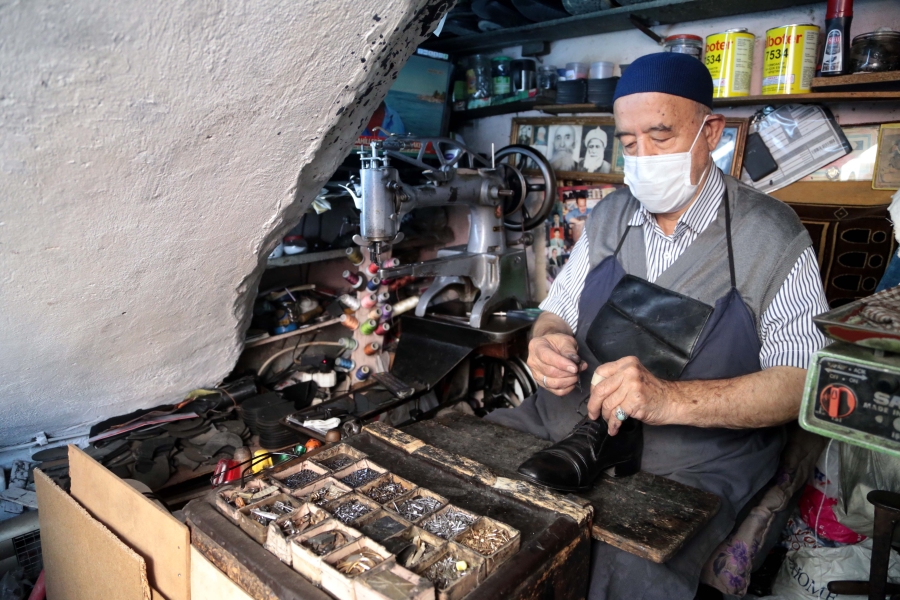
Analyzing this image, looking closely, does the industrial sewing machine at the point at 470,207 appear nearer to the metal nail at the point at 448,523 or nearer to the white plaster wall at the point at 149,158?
the white plaster wall at the point at 149,158

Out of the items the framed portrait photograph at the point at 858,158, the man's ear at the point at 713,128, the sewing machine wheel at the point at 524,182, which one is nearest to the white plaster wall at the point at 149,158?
the man's ear at the point at 713,128

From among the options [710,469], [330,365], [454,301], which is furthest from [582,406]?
[330,365]

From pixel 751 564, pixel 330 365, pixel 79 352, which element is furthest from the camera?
pixel 330 365

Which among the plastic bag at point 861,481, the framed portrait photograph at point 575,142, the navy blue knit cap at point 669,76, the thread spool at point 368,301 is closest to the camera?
the navy blue knit cap at point 669,76

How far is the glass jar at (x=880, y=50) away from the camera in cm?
208

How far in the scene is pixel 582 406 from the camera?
1827 mm

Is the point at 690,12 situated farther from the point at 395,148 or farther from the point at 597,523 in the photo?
the point at 597,523

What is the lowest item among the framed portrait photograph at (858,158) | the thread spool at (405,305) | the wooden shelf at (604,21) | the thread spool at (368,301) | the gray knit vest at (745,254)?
the thread spool at (405,305)

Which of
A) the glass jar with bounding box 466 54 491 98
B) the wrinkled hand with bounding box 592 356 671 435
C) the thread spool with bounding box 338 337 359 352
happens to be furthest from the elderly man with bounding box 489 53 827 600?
the glass jar with bounding box 466 54 491 98

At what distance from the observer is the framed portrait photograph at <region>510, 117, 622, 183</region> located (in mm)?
2982

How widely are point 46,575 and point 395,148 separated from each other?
73.5 inches

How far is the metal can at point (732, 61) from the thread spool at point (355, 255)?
1.62 meters

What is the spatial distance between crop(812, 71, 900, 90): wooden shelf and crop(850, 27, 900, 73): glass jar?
0.11 ft

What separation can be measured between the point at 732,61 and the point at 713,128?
0.83 metres
